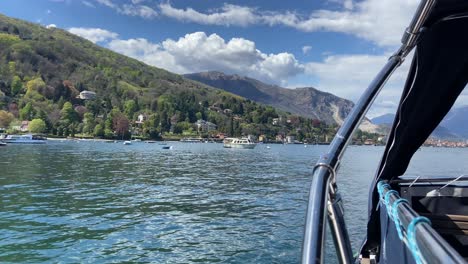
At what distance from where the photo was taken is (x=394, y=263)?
140 inches

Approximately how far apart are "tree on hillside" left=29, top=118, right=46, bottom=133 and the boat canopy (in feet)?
592

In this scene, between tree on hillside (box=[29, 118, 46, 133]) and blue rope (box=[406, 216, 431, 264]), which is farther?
tree on hillside (box=[29, 118, 46, 133])

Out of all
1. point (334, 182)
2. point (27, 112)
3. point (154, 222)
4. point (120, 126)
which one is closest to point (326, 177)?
point (334, 182)

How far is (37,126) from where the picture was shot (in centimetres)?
16650

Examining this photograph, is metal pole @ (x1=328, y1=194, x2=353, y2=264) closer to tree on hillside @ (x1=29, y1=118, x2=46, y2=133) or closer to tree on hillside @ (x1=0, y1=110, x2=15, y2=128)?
tree on hillside @ (x1=29, y1=118, x2=46, y2=133)

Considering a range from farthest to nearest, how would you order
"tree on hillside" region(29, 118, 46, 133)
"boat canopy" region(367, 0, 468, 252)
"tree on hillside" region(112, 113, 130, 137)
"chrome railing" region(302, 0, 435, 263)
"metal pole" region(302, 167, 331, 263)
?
"tree on hillside" region(112, 113, 130, 137)
"tree on hillside" region(29, 118, 46, 133)
"boat canopy" region(367, 0, 468, 252)
"chrome railing" region(302, 0, 435, 263)
"metal pole" region(302, 167, 331, 263)

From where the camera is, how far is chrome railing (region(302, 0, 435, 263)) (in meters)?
2.02

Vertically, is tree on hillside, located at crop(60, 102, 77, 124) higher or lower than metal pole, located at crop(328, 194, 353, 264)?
higher

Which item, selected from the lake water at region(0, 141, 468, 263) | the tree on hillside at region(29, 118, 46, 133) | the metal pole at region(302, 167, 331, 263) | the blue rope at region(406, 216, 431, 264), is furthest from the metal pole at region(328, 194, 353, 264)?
the tree on hillside at region(29, 118, 46, 133)

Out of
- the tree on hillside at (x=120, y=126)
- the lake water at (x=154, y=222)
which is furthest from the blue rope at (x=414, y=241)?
the tree on hillside at (x=120, y=126)

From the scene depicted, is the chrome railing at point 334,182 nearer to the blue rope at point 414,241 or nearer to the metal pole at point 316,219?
the metal pole at point 316,219

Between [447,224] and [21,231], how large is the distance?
1566 centimetres

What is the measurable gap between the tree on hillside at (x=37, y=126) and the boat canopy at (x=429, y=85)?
180 m

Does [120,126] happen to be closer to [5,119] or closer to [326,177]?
[5,119]
